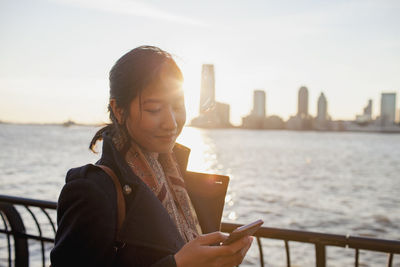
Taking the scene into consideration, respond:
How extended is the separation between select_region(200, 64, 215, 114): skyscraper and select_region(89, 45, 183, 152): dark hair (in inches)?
36.5

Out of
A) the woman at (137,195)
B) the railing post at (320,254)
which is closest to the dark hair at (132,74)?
the woman at (137,195)

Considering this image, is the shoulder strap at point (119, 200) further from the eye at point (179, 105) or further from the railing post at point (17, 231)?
the railing post at point (17, 231)

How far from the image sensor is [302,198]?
27250mm

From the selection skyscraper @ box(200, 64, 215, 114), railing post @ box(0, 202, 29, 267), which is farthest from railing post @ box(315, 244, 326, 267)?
railing post @ box(0, 202, 29, 267)

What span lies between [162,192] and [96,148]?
1.44 ft

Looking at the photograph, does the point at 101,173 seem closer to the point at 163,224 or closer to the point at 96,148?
the point at 163,224

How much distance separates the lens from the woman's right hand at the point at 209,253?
1428 millimetres

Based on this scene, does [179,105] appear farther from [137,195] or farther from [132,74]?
[137,195]

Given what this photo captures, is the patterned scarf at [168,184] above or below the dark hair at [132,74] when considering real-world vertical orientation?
below

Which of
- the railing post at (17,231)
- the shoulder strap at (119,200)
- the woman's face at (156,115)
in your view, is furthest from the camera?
the railing post at (17,231)

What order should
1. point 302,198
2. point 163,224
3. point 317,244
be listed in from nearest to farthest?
point 163,224 → point 317,244 → point 302,198

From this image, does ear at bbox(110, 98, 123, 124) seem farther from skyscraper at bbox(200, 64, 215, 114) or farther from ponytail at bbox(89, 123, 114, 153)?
skyscraper at bbox(200, 64, 215, 114)

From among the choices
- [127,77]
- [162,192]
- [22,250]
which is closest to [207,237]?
[162,192]

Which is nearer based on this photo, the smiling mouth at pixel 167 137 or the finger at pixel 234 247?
the finger at pixel 234 247
